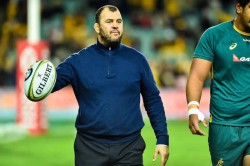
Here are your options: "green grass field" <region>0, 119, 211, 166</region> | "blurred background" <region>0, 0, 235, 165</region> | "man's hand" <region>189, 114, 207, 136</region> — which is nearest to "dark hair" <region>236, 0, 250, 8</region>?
"man's hand" <region>189, 114, 207, 136</region>

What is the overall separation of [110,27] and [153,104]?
2.52ft

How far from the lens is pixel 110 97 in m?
6.29

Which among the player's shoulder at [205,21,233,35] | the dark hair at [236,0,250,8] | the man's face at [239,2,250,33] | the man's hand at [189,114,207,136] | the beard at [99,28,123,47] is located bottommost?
the man's hand at [189,114,207,136]

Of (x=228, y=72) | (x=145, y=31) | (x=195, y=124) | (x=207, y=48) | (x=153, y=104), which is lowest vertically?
(x=195, y=124)

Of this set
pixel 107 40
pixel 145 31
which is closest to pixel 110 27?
pixel 107 40

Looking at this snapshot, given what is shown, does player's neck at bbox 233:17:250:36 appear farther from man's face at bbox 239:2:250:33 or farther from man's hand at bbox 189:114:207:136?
man's hand at bbox 189:114:207:136

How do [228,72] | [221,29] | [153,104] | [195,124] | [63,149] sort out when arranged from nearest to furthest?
1. [195,124]
2. [228,72]
3. [221,29]
4. [153,104]
5. [63,149]

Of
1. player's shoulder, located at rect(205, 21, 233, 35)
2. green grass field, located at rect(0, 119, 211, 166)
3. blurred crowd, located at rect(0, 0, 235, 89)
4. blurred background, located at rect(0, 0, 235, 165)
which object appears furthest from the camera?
blurred crowd, located at rect(0, 0, 235, 89)

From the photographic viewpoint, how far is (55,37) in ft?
69.8

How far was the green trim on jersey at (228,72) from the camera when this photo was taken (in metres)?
6.09

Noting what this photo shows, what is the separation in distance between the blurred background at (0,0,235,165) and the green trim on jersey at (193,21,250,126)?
1246 centimetres

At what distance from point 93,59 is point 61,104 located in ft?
39.3

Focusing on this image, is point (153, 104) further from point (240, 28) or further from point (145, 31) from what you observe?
point (145, 31)

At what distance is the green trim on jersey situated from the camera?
6.09 m
